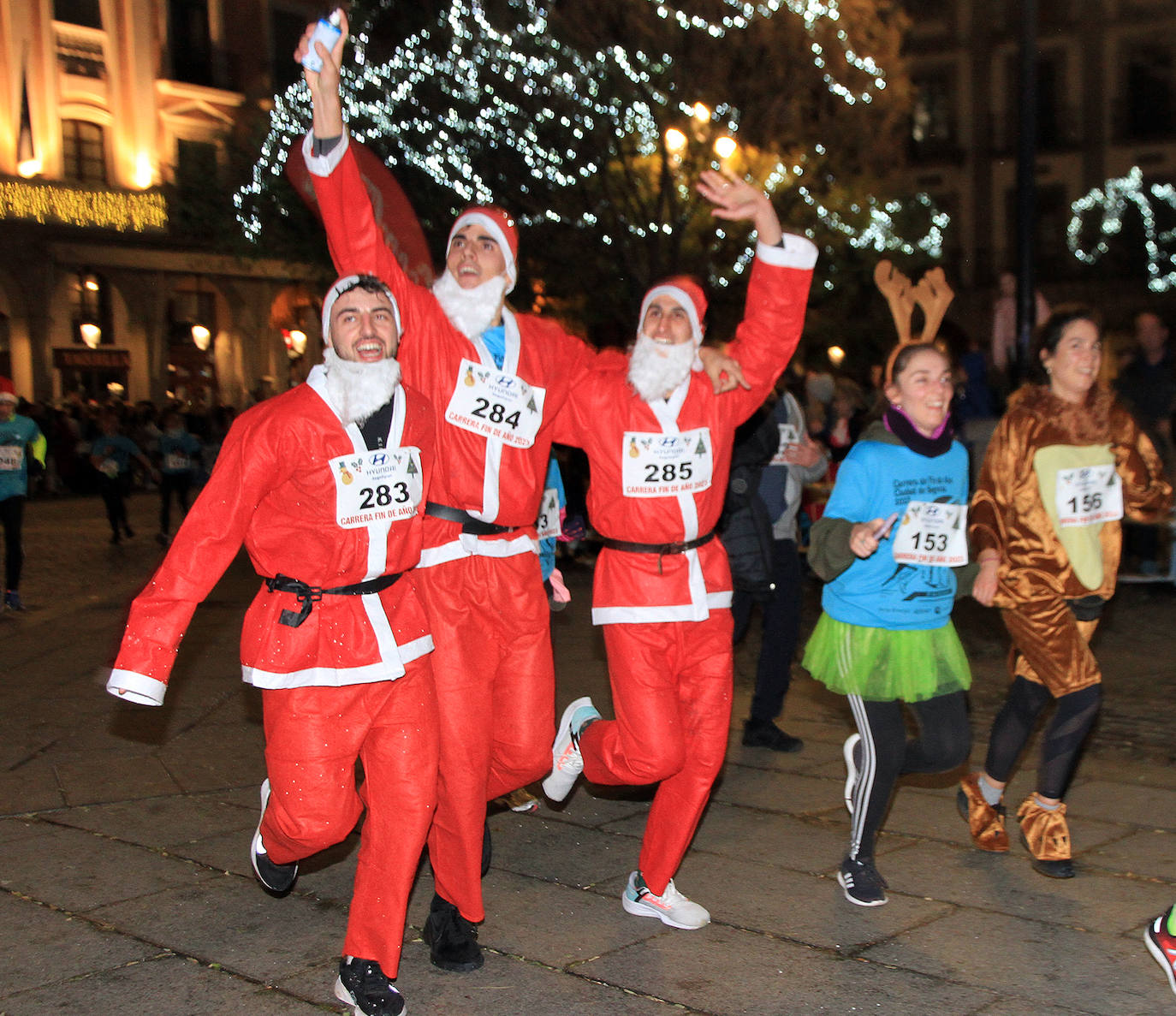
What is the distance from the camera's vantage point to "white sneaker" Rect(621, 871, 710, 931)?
13.8 ft

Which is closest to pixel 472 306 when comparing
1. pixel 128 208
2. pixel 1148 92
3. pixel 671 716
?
pixel 671 716

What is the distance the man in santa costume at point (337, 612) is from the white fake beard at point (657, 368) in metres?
0.86

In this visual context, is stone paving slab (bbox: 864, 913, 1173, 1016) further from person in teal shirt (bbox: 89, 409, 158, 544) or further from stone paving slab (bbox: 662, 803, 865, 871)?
person in teal shirt (bbox: 89, 409, 158, 544)

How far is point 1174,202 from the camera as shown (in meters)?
35.2

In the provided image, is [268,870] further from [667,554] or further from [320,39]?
[320,39]

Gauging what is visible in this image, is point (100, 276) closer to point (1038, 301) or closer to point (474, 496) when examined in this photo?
point (1038, 301)

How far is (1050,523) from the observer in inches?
188

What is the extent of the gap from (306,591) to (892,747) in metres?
2.01

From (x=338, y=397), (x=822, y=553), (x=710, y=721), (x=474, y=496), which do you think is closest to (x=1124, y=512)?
(x=822, y=553)

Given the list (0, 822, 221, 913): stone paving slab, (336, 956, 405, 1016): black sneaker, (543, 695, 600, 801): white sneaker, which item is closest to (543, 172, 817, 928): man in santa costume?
(543, 695, 600, 801): white sneaker

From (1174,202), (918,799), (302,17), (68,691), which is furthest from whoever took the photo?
(302,17)

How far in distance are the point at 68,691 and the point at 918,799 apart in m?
4.88

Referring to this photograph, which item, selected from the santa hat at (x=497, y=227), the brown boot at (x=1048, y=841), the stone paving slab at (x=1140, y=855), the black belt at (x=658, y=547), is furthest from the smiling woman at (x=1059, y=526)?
the santa hat at (x=497, y=227)

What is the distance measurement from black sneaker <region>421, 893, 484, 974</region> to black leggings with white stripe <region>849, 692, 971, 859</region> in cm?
129
